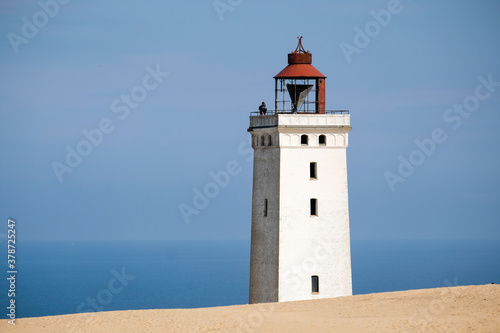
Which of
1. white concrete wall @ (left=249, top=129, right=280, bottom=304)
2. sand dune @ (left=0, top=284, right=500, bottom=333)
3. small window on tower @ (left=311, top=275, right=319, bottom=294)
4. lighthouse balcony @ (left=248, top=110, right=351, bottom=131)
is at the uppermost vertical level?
lighthouse balcony @ (left=248, top=110, right=351, bottom=131)

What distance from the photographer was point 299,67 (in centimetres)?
4444

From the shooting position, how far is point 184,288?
11938 centimetres

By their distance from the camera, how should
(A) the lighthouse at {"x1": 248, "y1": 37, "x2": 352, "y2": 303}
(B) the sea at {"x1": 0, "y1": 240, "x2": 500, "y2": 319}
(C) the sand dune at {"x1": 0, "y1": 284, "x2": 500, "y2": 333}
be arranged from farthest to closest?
1. (B) the sea at {"x1": 0, "y1": 240, "x2": 500, "y2": 319}
2. (A) the lighthouse at {"x1": 248, "y1": 37, "x2": 352, "y2": 303}
3. (C) the sand dune at {"x1": 0, "y1": 284, "x2": 500, "y2": 333}

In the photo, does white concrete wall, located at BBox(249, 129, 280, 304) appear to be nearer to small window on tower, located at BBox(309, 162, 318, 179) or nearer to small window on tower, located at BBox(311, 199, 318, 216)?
small window on tower, located at BBox(309, 162, 318, 179)

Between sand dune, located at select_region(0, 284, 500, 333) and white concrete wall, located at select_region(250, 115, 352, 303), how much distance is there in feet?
11.2

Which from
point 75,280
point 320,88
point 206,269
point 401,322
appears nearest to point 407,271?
point 206,269

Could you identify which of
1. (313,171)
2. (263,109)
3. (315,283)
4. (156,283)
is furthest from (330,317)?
(156,283)

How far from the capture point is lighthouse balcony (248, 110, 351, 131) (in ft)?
141

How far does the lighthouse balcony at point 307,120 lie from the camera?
42.8 metres

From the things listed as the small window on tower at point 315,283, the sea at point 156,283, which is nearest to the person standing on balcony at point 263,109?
the small window on tower at point 315,283

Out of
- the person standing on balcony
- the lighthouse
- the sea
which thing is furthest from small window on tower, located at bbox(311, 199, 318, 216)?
the sea

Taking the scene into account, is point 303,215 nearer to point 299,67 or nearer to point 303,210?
point 303,210

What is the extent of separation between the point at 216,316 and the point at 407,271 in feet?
375

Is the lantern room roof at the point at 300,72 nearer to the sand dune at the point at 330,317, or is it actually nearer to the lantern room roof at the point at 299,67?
the lantern room roof at the point at 299,67
